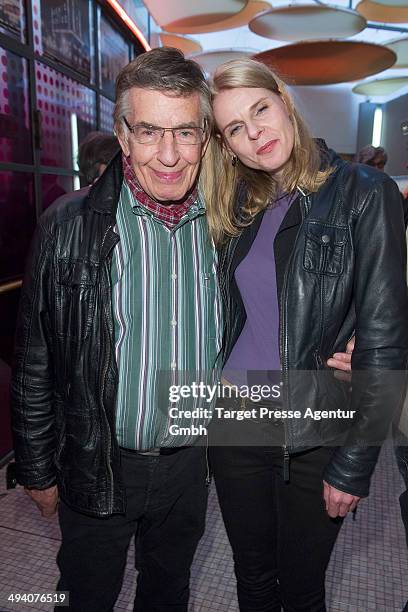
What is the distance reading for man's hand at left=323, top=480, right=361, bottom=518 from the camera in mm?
1228

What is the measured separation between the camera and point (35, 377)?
1.27m

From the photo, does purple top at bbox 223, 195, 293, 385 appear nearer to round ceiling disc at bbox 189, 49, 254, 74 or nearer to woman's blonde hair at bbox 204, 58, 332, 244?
woman's blonde hair at bbox 204, 58, 332, 244

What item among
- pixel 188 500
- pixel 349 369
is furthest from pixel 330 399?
pixel 188 500

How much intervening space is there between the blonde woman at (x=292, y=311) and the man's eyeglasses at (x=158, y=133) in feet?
0.41

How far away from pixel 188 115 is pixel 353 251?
1.77 ft

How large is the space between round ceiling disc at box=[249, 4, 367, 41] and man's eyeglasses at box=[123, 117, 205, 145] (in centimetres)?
517

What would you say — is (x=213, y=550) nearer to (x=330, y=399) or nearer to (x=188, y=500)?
(x=188, y=500)

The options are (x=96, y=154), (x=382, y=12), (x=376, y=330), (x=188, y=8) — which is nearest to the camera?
(x=376, y=330)

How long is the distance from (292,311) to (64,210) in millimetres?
640

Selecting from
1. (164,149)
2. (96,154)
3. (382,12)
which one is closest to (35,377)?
(164,149)

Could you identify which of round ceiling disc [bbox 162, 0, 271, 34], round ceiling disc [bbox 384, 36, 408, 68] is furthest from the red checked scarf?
round ceiling disc [bbox 384, 36, 408, 68]

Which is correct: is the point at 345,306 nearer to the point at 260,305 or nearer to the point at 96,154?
the point at 260,305

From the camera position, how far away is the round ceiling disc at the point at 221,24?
6.12 meters

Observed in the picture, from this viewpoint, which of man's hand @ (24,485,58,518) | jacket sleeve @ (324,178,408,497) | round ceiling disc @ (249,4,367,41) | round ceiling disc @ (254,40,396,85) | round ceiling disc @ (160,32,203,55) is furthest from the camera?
round ceiling disc @ (160,32,203,55)
